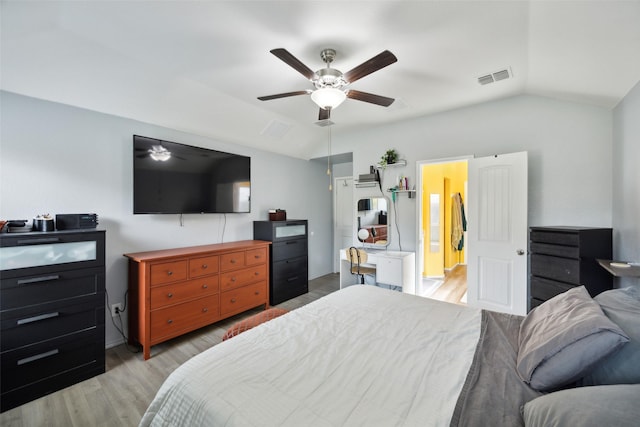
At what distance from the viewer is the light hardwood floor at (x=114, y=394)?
71.8 inches

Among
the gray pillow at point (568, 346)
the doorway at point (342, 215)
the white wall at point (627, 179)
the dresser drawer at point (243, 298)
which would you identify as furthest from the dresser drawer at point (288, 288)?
the white wall at point (627, 179)

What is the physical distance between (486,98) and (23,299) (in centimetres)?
486

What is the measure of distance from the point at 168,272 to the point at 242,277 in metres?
0.94

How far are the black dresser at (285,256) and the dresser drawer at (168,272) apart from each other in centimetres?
133

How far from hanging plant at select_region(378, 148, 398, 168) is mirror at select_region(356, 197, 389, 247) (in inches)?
21.8

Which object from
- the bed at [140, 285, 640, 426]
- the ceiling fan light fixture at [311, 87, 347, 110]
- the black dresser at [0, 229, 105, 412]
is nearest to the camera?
the bed at [140, 285, 640, 426]

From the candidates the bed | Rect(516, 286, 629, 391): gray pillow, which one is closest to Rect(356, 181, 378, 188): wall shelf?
the bed

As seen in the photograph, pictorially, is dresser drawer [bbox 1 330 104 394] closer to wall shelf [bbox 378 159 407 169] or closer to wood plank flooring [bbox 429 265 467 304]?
wall shelf [bbox 378 159 407 169]

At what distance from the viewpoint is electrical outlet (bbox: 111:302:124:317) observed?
2.78 m

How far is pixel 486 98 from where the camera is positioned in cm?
316

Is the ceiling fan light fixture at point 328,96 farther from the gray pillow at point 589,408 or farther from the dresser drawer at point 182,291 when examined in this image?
the dresser drawer at point 182,291

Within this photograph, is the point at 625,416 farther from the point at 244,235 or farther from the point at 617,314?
the point at 244,235

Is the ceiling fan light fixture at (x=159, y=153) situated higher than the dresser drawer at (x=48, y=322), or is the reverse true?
the ceiling fan light fixture at (x=159, y=153)

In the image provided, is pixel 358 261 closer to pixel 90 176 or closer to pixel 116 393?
pixel 116 393
